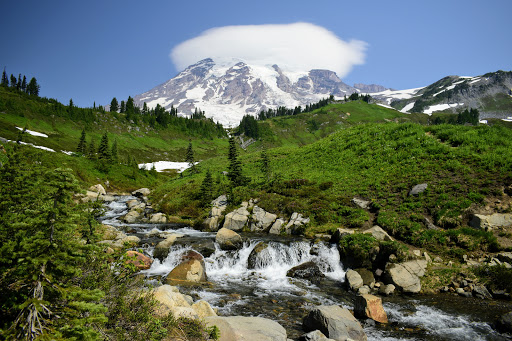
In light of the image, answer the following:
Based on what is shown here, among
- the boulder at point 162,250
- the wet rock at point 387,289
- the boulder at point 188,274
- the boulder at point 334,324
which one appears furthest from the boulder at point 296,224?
the boulder at point 334,324

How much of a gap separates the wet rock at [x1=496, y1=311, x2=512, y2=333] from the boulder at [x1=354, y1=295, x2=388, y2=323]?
14.9ft

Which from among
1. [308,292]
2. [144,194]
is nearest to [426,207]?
[308,292]

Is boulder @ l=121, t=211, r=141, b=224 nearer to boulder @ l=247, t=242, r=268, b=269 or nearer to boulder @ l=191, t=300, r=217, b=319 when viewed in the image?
boulder @ l=247, t=242, r=268, b=269

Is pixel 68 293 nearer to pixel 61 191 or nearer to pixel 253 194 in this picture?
pixel 61 191

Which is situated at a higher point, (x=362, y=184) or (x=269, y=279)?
(x=362, y=184)

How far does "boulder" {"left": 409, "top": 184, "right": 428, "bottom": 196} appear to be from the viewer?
23016 mm

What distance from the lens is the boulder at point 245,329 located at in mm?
8570

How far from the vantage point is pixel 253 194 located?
3275 centimetres

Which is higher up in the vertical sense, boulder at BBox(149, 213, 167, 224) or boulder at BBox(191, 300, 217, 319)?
boulder at BBox(191, 300, 217, 319)

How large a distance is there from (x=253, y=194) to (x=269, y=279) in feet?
50.6

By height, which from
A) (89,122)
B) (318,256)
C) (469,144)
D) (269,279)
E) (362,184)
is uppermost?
(89,122)

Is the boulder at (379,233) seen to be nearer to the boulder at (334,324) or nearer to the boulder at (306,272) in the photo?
the boulder at (306,272)

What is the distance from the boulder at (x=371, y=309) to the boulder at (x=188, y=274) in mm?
9703

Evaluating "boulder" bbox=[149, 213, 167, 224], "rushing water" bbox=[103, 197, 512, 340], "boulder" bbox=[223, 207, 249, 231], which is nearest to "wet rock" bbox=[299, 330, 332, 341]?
"rushing water" bbox=[103, 197, 512, 340]
